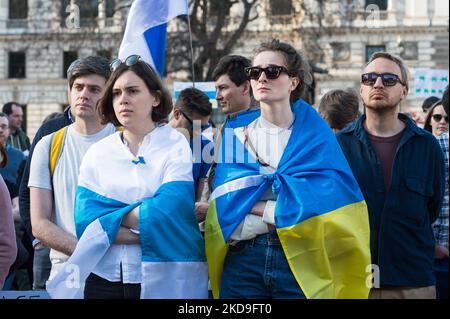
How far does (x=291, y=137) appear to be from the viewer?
4.59 m

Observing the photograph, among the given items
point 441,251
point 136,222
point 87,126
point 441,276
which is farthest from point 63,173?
point 441,276

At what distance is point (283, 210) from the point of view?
4.38m

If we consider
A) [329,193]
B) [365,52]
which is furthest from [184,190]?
[365,52]

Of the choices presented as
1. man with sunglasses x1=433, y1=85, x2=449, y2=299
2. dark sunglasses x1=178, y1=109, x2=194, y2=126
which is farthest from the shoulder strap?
man with sunglasses x1=433, y1=85, x2=449, y2=299

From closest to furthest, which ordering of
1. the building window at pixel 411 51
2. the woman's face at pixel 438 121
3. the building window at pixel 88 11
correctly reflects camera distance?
the woman's face at pixel 438 121
the building window at pixel 88 11
the building window at pixel 411 51

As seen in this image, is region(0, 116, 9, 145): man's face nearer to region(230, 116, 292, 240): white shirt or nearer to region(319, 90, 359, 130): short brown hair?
region(319, 90, 359, 130): short brown hair

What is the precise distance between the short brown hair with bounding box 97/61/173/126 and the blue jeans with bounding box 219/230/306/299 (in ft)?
2.59

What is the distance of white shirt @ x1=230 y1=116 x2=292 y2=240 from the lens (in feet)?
14.6

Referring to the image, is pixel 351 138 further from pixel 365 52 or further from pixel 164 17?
pixel 365 52

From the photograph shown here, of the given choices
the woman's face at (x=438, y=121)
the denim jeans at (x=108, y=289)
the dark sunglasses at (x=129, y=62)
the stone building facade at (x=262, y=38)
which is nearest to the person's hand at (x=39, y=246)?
the denim jeans at (x=108, y=289)

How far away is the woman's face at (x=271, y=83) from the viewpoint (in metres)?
4.66

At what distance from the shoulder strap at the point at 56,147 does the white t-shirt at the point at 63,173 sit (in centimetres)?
2

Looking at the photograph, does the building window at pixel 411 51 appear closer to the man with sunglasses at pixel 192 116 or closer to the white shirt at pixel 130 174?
the man with sunglasses at pixel 192 116

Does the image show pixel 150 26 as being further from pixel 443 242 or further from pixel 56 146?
pixel 443 242
